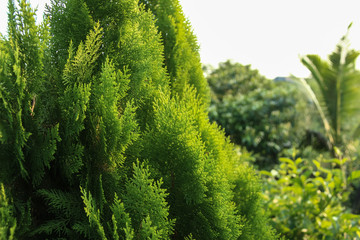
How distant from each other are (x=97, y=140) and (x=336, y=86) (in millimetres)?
9114

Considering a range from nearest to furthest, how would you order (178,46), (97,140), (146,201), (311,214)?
(146,201) → (97,140) → (178,46) → (311,214)

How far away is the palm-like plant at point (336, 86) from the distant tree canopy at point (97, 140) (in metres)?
8.37

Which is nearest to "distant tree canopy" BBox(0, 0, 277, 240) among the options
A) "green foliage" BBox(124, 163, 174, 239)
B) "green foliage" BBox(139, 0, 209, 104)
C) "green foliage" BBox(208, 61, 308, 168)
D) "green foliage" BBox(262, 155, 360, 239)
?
"green foliage" BBox(124, 163, 174, 239)

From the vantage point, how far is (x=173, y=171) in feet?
5.99

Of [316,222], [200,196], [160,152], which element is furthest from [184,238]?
[316,222]

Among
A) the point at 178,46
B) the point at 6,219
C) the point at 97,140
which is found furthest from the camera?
the point at 178,46

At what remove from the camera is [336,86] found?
9.52m

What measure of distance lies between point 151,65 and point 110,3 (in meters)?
0.41

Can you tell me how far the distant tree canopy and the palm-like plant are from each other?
837cm

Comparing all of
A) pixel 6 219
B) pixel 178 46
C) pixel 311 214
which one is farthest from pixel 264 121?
pixel 6 219

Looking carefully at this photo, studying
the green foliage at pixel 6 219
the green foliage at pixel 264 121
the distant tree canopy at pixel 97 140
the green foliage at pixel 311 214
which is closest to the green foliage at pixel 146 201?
the distant tree canopy at pixel 97 140

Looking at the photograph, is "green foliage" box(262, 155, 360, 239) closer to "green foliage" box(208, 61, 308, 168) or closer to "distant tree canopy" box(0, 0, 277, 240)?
"distant tree canopy" box(0, 0, 277, 240)

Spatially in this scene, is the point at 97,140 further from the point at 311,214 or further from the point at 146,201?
the point at 311,214

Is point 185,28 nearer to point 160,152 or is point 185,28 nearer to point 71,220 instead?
point 160,152
